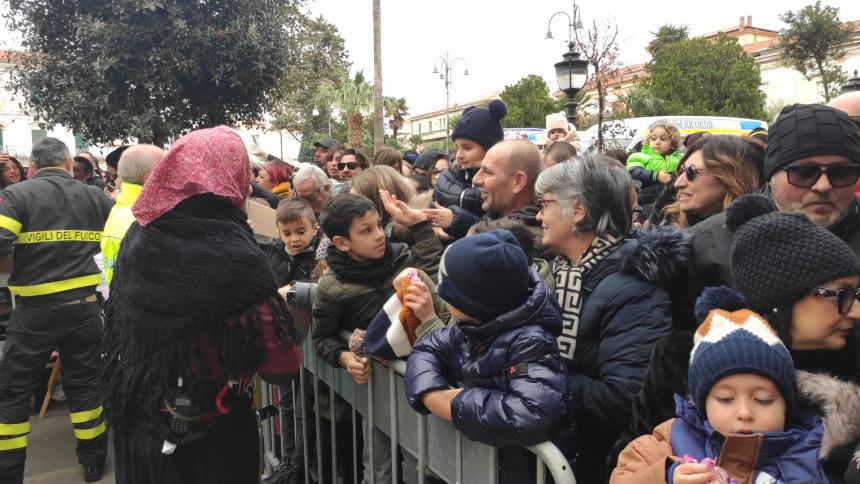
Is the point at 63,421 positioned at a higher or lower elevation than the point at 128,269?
lower

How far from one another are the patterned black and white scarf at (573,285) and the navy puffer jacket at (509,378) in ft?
0.67

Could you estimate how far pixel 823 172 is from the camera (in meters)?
1.96

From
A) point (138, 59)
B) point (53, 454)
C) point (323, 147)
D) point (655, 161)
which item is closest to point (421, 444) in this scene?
point (53, 454)

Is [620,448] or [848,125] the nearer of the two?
[620,448]

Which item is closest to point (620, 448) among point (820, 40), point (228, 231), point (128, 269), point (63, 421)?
point (228, 231)

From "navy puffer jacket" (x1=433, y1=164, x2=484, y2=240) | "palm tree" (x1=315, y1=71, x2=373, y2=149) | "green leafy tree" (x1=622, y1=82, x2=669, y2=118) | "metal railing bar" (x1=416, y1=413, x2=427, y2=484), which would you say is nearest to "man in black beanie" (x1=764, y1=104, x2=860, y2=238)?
"metal railing bar" (x1=416, y1=413, x2=427, y2=484)

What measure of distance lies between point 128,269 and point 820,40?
36.2 meters

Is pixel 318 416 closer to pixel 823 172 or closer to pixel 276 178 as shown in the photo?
pixel 823 172

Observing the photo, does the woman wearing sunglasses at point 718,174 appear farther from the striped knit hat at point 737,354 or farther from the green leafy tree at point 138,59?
the green leafy tree at point 138,59

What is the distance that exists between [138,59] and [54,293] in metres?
5.72

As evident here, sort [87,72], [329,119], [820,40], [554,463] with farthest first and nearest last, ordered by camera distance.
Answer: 1. [329,119]
2. [820,40]
3. [87,72]
4. [554,463]

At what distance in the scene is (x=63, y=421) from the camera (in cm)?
534

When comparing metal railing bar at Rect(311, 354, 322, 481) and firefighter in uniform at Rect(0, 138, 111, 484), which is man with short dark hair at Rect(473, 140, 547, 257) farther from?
firefighter in uniform at Rect(0, 138, 111, 484)

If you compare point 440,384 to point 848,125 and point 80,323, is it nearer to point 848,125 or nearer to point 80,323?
point 848,125
